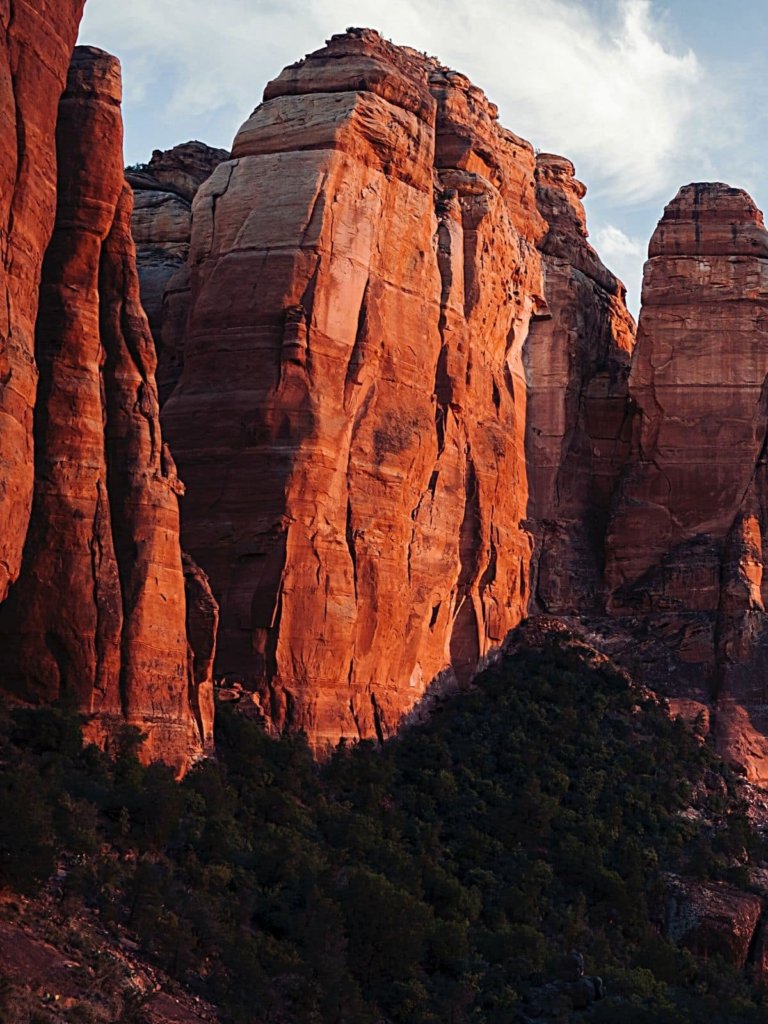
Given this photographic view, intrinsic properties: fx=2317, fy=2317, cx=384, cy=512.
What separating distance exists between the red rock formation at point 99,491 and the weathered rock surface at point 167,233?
41.9 ft

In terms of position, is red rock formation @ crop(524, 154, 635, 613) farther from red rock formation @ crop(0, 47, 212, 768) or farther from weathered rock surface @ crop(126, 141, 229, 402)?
red rock formation @ crop(0, 47, 212, 768)

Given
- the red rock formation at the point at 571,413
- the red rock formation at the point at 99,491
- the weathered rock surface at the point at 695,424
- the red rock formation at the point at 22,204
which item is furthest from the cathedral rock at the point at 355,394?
the red rock formation at the point at 22,204

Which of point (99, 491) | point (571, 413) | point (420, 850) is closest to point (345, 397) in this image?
point (420, 850)

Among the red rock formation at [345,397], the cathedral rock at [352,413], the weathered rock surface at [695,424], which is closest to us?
the cathedral rock at [352,413]

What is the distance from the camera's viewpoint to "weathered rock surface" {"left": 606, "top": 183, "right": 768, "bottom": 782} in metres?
73.3

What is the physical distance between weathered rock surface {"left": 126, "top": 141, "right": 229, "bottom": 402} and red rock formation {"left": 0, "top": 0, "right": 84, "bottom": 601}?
55.8 ft

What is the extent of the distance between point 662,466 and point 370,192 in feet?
58.7

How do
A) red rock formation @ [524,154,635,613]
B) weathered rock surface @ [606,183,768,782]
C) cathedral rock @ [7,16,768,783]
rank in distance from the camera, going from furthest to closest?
1. red rock formation @ [524,154,635,613]
2. weathered rock surface @ [606,183,768,782]
3. cathedral rock @ [7,16,768,783]

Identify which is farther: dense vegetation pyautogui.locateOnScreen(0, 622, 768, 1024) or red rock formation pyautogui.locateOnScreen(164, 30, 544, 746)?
red rock formation pyautogui.locateOnScreen(164, 30, 544, 746)

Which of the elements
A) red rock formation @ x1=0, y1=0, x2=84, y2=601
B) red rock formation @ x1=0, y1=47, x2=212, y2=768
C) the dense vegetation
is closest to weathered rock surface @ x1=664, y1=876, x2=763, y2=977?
the dense vegetation

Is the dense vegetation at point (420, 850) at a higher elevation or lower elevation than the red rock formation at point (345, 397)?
lower

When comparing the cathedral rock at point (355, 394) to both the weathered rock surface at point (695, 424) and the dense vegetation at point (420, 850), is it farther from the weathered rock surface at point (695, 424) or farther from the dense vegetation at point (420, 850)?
the weathered rock surface at point (695, 424)

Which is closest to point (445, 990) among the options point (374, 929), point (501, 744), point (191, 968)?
point (374, 929)

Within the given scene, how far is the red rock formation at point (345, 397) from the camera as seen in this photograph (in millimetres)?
57812
